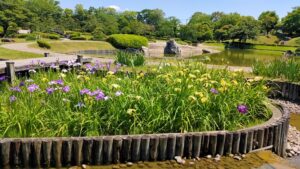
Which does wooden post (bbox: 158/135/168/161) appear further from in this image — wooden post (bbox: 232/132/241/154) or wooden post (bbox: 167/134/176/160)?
wooden post (bbox: 232/132/241/154)

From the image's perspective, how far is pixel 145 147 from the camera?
5.24 metres

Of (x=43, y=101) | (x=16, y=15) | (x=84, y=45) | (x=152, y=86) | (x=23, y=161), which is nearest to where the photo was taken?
(x=23, y=161)

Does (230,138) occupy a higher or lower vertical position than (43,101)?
lower

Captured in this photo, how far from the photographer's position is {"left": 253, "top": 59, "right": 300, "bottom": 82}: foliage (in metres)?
12.7

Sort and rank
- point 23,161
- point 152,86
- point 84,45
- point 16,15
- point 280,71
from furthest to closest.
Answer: point 16,15
point 84,45
point 280,71
point 152,86
point 23,161

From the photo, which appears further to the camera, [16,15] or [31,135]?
[16,15]

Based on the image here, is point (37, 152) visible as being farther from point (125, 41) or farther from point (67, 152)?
point (125, 41)

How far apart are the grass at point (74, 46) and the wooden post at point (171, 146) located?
29.8m


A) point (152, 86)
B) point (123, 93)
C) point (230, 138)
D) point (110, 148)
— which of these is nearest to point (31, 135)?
point (110, 148)

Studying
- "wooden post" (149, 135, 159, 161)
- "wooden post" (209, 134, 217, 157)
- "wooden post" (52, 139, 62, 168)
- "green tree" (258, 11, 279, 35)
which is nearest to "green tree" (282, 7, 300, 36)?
"green tree" (258, 11, 279, 35)

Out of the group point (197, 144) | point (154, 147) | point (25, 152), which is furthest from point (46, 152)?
point (197, 144)

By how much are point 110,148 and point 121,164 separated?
0.31 m

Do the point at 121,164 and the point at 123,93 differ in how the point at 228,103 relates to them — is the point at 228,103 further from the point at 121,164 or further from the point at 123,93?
the point at 121,164

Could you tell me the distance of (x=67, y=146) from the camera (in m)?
4.91
